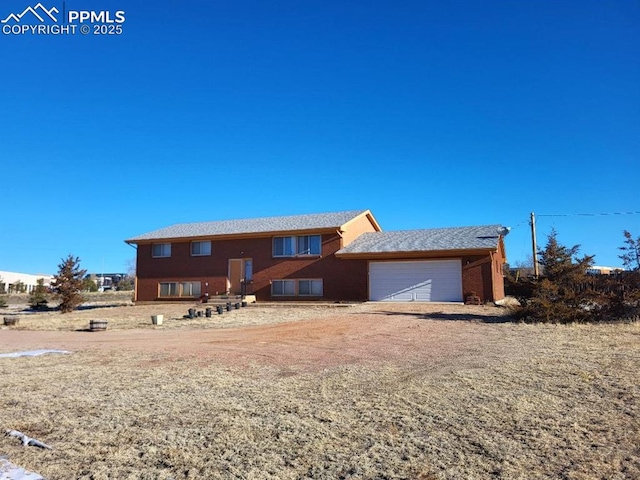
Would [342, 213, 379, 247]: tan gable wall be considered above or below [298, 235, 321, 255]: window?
above

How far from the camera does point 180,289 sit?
29.7 metres

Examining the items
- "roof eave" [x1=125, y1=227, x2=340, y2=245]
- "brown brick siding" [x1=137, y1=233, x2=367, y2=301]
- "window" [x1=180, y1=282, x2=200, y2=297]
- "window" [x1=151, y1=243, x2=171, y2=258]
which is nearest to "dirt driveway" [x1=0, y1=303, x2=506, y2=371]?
"brown brick siding" [x1=137, y1=233, x2=367, y2=301]

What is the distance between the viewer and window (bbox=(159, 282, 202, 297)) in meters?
29.2

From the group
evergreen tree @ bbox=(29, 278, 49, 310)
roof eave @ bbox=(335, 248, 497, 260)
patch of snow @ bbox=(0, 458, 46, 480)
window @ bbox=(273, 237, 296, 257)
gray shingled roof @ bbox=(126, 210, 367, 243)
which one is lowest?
patch of snow @ bbox=(0, 458, 46, 480)

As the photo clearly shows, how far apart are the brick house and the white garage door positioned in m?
0.05

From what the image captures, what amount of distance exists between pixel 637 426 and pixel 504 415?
4.18ft

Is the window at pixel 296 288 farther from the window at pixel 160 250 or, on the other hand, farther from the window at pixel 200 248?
the window at pixel 160 250

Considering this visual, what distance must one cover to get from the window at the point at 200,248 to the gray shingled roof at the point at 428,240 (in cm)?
869

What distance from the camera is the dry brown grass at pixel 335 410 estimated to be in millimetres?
4137

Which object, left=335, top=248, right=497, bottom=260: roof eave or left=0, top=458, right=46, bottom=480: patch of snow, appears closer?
left=0, top=458, right=46, bottom=480: patch of snow

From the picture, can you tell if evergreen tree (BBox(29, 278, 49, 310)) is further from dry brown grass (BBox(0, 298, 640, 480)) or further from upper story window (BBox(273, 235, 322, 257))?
dry brown grass (BBox(0, 298, 640, 480))

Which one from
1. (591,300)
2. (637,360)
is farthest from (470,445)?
(591,300)

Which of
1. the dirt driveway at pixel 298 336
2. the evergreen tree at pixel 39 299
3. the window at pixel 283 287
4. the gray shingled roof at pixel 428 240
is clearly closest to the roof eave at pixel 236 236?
the gray shingled roof at pixel 428 240

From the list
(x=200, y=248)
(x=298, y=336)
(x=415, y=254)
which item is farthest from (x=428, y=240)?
(x=200, y=248)
